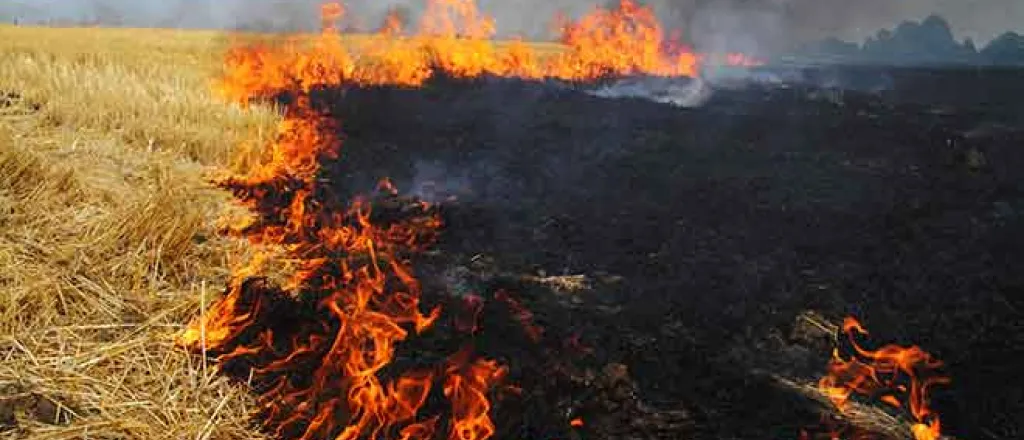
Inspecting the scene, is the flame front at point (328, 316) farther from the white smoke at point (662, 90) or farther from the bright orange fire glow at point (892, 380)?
the white smoke at point (662, 90)

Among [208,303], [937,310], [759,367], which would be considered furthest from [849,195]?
[208,303]

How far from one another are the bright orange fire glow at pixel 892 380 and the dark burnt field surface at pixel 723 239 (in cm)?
11

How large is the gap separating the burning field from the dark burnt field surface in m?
0.03

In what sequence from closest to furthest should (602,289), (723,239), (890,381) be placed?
(890,381), (602,289), (723,239)

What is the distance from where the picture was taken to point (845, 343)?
4785 millimetres

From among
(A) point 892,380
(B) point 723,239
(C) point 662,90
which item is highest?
(C) point 662,90

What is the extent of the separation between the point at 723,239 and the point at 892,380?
294 centimetres

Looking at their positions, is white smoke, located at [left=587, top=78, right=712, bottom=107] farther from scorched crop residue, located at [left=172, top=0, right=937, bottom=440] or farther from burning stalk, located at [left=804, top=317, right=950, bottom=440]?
burning stalk, located at [left=804, top=317, right=950, bottom=440]

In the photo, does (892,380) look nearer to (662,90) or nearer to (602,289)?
(602,289)

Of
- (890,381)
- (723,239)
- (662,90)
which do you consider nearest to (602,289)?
(723,239)

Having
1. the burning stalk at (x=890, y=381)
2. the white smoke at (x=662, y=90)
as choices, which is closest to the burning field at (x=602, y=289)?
the burning stalk at (x=890, y=381)

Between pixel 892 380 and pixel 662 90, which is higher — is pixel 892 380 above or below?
below

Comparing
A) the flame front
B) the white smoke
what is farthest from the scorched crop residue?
the white smoke

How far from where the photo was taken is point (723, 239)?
7.09m
